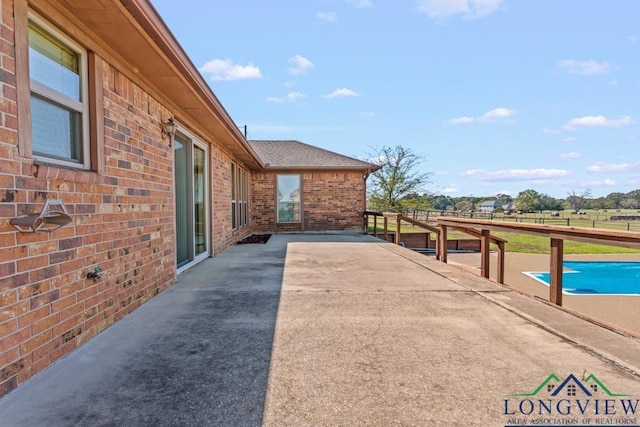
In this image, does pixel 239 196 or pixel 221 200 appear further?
pixel 239 196

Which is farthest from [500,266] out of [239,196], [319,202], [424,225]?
[319,202]

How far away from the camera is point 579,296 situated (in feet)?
32.3

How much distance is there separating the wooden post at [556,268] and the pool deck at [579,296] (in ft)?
3.84

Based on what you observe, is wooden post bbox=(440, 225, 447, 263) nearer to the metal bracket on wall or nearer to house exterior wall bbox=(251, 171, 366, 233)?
the metal bracket on wall

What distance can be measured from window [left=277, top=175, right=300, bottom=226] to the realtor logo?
35.2 ft

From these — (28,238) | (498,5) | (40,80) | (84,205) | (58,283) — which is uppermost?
(498,5)

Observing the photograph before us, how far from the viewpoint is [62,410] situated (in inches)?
65.7

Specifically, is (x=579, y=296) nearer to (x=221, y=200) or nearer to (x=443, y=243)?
(x=443, y=243)

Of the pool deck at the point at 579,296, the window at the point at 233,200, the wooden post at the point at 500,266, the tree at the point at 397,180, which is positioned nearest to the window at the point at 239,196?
the window at the point at 233,200

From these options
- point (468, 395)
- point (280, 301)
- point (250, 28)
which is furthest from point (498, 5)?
point (468, 395)

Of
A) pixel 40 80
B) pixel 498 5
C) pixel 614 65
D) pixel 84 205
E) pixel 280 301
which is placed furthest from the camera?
pixel 614 65

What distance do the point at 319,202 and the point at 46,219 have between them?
10440 millimetres

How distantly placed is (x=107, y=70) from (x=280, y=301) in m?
2.69

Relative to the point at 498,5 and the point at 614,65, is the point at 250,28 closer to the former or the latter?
the point at 498,5
